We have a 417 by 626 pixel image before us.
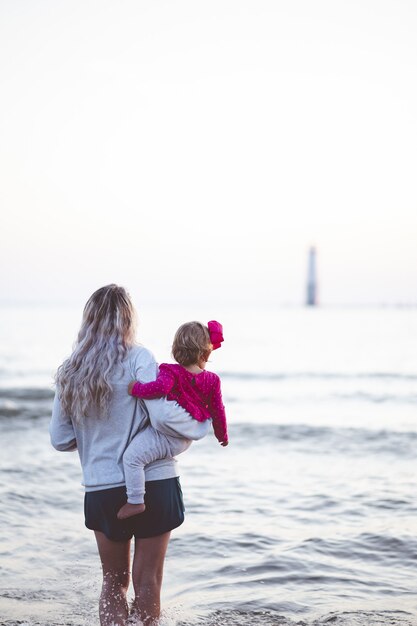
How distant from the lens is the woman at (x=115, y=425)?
2.96 meters

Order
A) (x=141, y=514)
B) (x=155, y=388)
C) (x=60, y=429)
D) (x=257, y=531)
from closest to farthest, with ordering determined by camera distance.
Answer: (x=155, y=388), (x=141, y=514), (x=60, y=429), (x=257, y=531)

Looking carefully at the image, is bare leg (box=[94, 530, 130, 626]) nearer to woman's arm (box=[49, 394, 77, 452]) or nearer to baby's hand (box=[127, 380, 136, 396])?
woman's arm (box=[49, 394, 77, 452])

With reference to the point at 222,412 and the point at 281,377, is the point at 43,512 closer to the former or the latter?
the point at 222,412

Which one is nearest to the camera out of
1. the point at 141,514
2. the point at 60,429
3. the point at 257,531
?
the point at 141,514

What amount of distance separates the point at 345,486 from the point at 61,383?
546 cm

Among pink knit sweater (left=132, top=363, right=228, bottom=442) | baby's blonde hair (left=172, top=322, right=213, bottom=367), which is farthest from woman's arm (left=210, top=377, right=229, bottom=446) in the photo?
baby's blonde hair (left=172, top=322, right=213, bottom=367)

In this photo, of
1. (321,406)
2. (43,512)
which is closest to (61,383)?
(43,512)

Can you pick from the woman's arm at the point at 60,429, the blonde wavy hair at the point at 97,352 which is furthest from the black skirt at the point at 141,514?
the blonde wavy hair at the point at 97,352

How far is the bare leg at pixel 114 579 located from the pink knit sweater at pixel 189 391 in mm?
698

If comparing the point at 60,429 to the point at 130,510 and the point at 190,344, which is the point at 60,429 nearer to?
the point at 130,510

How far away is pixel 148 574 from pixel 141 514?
12.0 inches

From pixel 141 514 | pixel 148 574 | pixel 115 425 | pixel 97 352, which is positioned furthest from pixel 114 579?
pixel 97 352

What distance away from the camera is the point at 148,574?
3090mm

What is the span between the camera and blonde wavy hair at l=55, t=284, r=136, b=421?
294 cm
